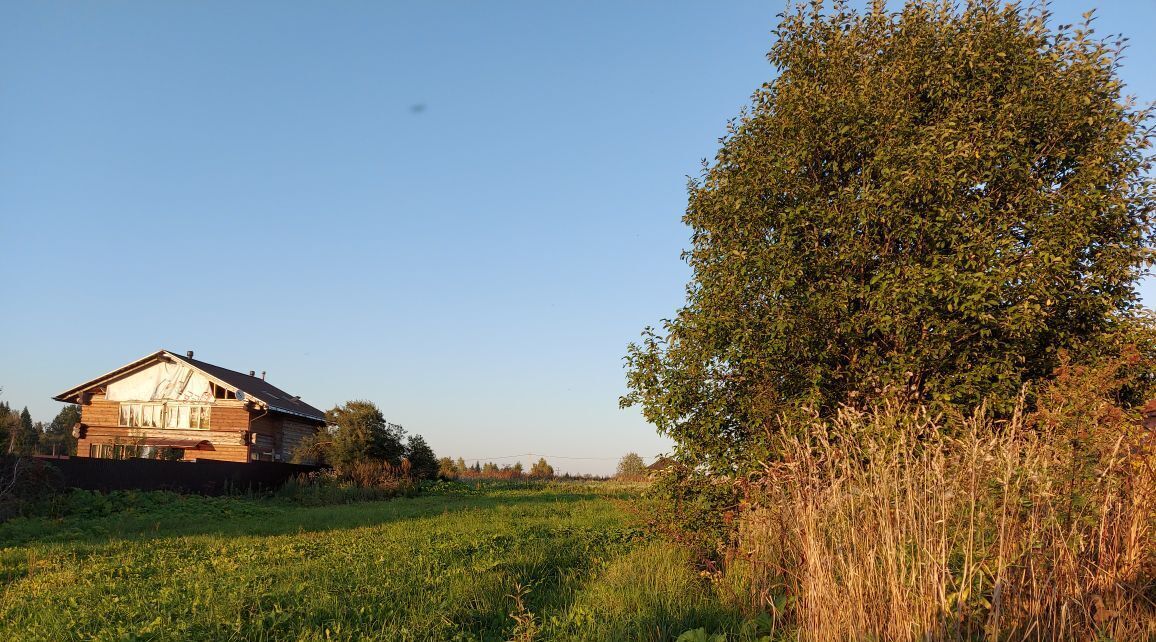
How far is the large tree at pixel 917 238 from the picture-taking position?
9.62m

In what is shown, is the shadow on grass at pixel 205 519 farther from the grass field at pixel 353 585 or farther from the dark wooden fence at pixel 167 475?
the dark wooden fence at pixel 167 475

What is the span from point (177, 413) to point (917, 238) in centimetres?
3554

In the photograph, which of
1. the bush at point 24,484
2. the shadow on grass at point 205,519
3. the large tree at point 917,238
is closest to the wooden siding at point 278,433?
the shadow on grass at point 205,519

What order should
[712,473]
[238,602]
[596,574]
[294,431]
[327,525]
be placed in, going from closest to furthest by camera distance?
[238,602] → [596,574] → [712,473] → [327,525] → [294,431]

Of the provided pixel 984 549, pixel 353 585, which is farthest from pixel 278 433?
pixel 984 549

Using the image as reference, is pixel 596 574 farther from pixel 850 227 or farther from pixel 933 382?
pixel 850 227

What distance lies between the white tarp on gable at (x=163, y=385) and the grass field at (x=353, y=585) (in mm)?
21918

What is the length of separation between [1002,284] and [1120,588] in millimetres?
4785

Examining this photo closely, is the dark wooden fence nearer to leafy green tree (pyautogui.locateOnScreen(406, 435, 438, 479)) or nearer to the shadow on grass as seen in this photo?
the shadow on grass

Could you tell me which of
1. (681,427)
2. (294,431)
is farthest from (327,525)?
(294,431)

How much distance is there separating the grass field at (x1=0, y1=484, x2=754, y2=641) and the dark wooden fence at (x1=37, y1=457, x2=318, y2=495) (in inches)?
237

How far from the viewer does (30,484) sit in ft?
56.5

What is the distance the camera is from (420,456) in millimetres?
30172

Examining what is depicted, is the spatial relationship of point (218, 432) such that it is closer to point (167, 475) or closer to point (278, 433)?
point (278, 433)
